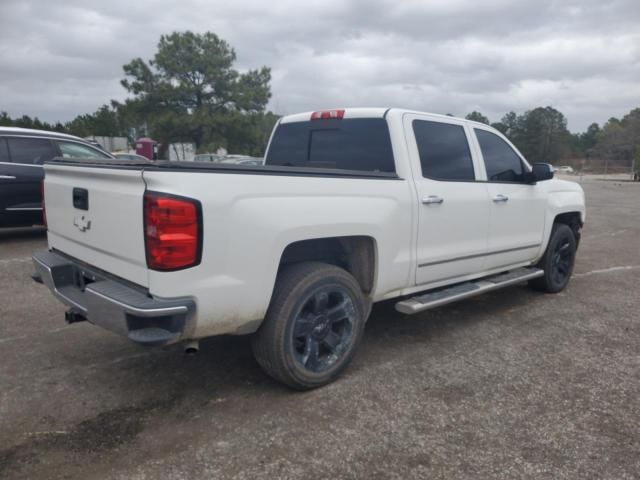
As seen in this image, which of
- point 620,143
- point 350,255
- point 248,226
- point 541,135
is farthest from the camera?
point 541,135

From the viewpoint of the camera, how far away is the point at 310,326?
312 centimetres

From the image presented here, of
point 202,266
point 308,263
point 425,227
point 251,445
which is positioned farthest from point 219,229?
point 425,227

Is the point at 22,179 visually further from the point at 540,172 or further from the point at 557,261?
the point at 557,261

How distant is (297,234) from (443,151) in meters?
1.75

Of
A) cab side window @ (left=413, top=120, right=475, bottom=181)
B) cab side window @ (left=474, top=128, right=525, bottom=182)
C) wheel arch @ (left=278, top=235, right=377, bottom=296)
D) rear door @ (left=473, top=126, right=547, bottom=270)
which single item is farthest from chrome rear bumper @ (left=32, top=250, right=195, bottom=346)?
cab side window @ (left=474, top=128, right=525, bottom=182)

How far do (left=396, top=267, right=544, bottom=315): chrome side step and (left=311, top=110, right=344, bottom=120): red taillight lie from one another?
62.6 inches

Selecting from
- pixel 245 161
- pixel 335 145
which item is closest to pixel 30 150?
pixel 335 145

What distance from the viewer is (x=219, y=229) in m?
2.55

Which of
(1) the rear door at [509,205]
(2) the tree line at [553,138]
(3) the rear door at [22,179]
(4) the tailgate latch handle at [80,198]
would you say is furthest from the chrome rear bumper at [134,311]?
(2) the tree line at [553,138]

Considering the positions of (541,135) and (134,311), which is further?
(541,135)

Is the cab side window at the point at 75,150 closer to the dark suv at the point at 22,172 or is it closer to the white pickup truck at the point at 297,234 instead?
the dark suv at the point at 22,172

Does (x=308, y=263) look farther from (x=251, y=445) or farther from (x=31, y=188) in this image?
(x=31, y=188)

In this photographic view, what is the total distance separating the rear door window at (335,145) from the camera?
3.79 m

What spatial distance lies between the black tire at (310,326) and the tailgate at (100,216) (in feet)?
2.62
